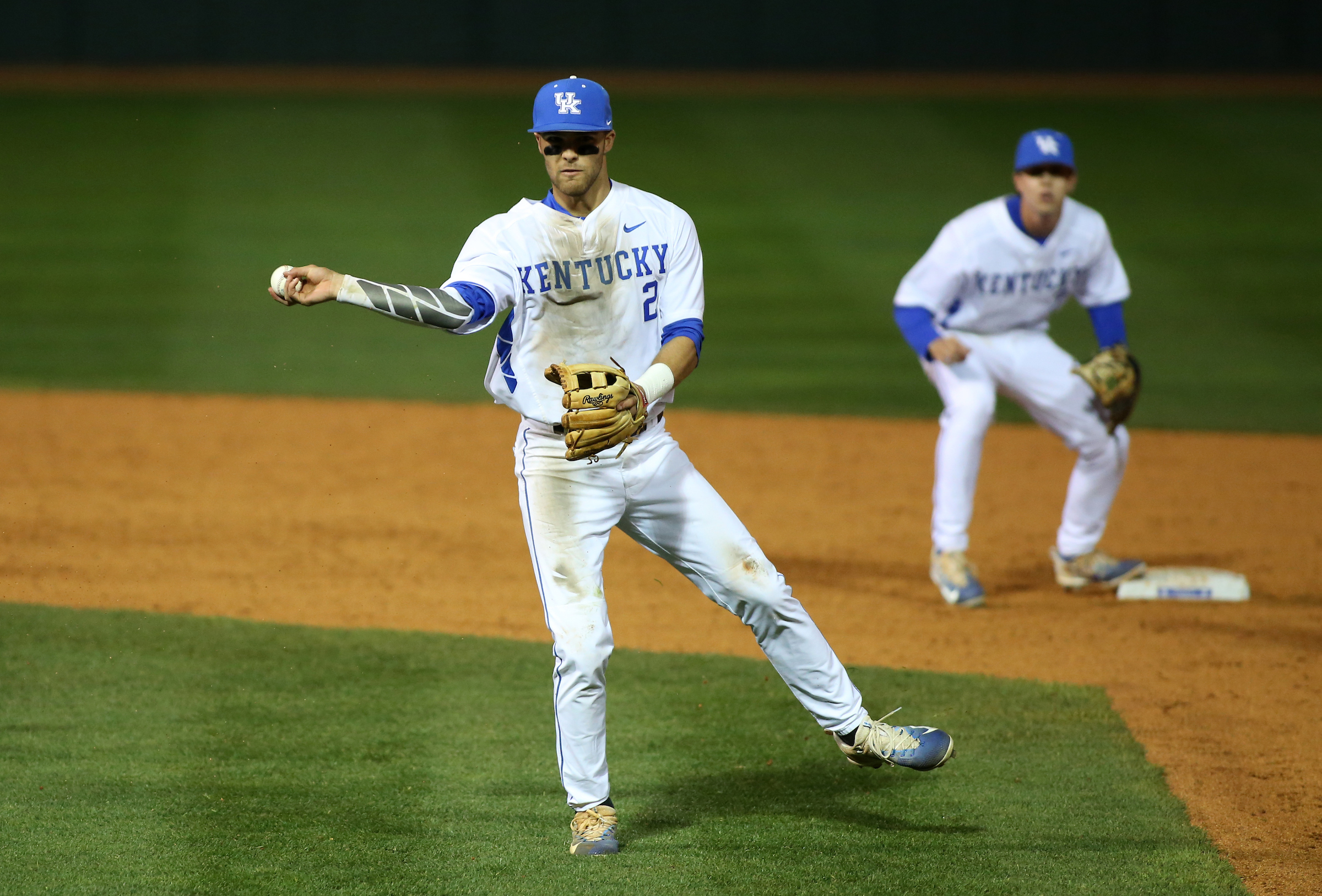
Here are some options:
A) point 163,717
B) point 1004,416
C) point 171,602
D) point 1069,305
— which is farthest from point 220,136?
point 163,717

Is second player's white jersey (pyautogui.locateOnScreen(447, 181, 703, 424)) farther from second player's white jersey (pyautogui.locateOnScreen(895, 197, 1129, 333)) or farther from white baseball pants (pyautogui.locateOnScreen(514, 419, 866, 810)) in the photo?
second player's white jersey (pyautogui.locateOnScreen(895, 197, 1129, 333))

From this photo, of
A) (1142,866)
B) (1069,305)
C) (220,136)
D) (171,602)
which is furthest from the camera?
(220,136)

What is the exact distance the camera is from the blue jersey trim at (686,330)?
434 cm

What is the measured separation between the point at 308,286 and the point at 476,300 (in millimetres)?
469

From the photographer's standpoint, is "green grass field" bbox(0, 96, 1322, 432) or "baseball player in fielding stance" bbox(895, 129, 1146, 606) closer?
"baseball player in fielding stance" bbox(895, 129, 1146, 606)

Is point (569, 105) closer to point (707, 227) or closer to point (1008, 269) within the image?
point (1008, 269)

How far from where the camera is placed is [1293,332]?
513 inches

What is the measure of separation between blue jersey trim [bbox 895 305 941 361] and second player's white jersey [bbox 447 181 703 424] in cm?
267

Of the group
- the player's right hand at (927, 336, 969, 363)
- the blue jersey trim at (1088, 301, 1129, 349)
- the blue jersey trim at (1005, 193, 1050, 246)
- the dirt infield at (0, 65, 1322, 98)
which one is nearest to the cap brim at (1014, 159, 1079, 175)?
the blue jersey trim at (1005, 193, 1050, 246)

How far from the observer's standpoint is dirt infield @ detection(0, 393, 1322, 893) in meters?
5.65

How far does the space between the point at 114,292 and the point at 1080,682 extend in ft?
37.8

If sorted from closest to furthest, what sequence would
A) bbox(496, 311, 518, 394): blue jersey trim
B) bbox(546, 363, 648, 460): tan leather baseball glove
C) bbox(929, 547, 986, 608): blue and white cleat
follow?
bbox(546, 363, 648, 460): tan leather baseball glove, bbox(496, 311, 518, 394): blue jersey trim, bbox(929, 547, 986, 608): blue and white cleat

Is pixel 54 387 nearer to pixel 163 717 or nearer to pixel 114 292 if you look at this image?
pixel 114 292

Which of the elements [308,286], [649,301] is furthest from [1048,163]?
[308,286]
